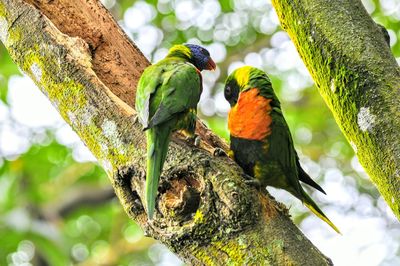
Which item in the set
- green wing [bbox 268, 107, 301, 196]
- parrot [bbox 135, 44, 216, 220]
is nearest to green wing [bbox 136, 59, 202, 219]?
parrot [bbox 135, 44, 216, 220]

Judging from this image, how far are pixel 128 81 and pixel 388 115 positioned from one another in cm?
134

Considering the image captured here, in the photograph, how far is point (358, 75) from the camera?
200 centimetres

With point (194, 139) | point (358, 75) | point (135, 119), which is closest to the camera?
point (358, 75)

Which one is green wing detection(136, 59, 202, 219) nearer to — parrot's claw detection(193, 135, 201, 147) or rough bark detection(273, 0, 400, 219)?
parrot's claw detection(193, 135, 201, 147)

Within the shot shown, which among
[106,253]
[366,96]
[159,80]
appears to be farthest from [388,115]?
[106,253]

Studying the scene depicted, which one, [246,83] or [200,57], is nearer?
[246,83]

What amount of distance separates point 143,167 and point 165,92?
1.57 ft

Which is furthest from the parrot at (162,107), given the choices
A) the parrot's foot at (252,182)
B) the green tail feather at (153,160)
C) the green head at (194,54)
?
the green head at (194,54)

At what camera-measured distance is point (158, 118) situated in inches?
91.0

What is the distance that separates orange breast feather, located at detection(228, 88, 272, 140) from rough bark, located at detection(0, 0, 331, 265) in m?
0.16

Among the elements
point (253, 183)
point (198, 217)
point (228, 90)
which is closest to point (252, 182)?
point (253, 183)

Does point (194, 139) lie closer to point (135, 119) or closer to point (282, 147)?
point (135, 119)

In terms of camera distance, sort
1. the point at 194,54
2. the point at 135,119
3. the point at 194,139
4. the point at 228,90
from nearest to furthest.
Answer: the point at 135,119 < the point at 194,139 < the point at 228,90 < the point at 194,54

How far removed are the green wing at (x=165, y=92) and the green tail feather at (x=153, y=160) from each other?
0.06m
